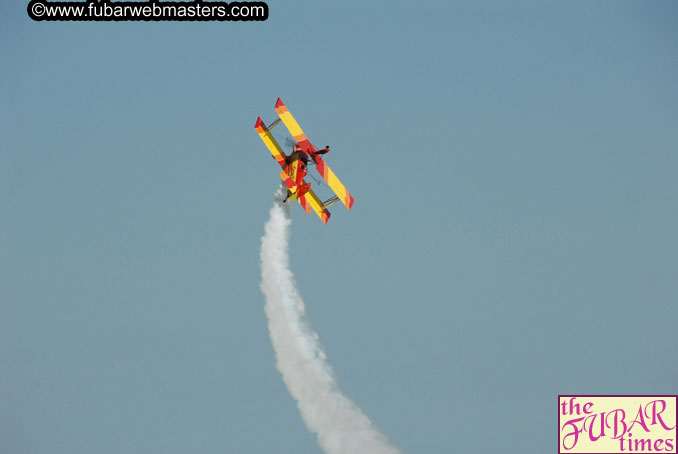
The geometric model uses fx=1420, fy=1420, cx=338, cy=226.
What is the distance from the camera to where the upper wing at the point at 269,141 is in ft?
230

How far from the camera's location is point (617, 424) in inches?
2469

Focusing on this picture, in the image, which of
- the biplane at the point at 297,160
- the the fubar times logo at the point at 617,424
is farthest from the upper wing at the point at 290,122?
the the fubar times logo at the point at 617,424

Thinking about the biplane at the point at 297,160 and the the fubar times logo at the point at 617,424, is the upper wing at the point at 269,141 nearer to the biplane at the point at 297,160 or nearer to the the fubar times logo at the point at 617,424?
the biplane at the point at 297,160

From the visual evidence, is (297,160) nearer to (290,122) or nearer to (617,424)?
(290,122)

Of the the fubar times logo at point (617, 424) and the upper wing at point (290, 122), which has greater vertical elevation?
the upper wing at point (290, 122)

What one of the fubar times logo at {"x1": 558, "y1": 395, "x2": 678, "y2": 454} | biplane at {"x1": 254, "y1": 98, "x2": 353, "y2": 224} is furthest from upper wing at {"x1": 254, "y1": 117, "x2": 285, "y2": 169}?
the fubar times logo at {"x1": 558, "y1": 395, "x2": 678, "y2": 454}

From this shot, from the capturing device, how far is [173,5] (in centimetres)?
6725

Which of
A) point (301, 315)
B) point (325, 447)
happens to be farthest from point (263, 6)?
point (325, 447)

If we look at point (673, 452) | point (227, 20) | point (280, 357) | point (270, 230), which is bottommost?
point (673, 452)

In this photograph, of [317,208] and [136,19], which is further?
[317,208]

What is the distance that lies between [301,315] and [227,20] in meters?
15.5

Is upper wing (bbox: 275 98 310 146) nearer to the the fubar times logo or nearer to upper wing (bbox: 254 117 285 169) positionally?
upper wing (bbox: 254 117 285 169)

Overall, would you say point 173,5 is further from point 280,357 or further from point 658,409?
point 658,409

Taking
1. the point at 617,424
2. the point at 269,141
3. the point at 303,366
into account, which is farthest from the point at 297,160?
the point at 617,424
